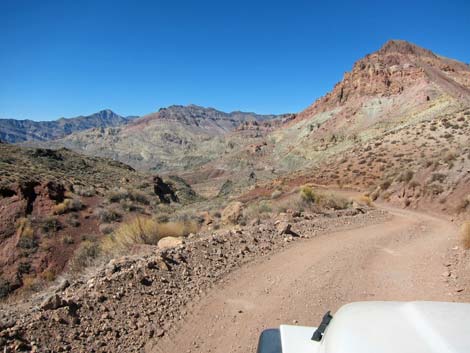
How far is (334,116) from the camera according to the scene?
75.8m

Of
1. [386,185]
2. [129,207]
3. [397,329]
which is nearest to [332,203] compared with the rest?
[386,185]

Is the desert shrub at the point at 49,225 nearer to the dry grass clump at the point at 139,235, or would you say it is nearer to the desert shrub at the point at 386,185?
the dry grass clump at the point at 139,235

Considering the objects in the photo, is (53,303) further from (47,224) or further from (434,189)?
(434,189)

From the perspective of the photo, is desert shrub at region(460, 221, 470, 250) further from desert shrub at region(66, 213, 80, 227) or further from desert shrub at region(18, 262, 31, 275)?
desert shrub at region(66, 213, 80, 227)

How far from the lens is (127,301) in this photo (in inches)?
233

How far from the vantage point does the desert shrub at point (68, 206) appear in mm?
17156

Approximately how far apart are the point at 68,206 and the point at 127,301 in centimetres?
1371

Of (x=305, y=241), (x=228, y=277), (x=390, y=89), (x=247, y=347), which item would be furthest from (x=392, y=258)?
(x=390, y=89)

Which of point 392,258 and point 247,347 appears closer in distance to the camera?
point 247,347

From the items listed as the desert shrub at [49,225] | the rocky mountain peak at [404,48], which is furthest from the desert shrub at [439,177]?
the rocky mountain peak at [404,48]

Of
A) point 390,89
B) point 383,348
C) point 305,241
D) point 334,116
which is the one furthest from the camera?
point 334,116

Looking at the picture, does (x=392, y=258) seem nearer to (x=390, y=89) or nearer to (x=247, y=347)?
(x=247, y=347)

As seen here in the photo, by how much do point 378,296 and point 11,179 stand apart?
2222 cm

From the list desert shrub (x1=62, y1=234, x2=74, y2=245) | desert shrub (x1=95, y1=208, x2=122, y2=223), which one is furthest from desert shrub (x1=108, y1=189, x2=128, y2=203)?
desert shrub (x1=62, y1=234, x2=74, y2=245)
